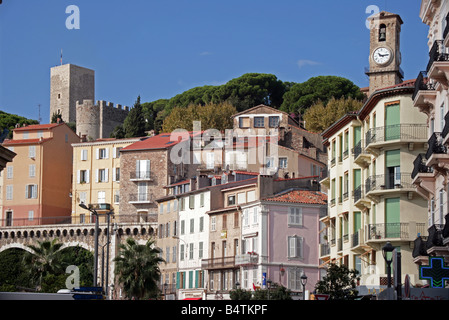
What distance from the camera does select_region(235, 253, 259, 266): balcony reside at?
75.4 m

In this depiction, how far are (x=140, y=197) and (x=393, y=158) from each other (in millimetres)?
59874

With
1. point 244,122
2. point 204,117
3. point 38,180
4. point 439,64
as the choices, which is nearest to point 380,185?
point 439,64

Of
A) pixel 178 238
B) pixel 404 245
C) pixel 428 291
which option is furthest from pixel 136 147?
pixel 428 291

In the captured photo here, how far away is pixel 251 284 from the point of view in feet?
251

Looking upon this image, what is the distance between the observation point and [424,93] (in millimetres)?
36656

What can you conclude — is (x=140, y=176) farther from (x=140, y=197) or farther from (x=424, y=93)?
(x=424, y=93)

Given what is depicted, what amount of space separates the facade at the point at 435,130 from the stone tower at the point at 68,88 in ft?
469

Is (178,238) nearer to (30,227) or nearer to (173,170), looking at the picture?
(173,170)

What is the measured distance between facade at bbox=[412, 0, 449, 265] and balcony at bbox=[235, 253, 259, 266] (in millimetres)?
37382
